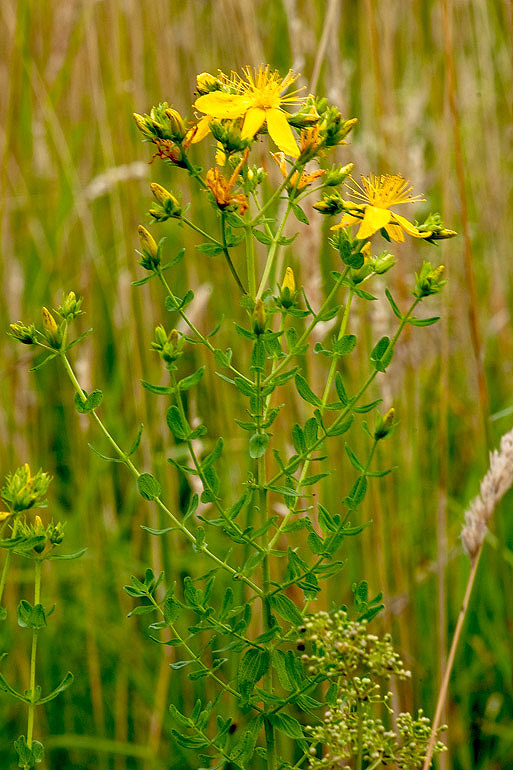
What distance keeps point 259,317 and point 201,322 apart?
1034mm

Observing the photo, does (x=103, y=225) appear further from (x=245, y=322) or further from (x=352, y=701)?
(x=352, y=701)

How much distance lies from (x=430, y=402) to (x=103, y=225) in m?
1.02

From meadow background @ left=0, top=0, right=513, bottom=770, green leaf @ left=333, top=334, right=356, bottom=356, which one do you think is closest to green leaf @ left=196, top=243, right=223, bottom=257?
green leaf @ left=333, top=334, right=356, bottom=356

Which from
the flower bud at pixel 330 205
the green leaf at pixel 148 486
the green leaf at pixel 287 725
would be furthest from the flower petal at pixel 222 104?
the green leaf at pixel 287 725

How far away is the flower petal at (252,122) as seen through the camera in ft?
2.53

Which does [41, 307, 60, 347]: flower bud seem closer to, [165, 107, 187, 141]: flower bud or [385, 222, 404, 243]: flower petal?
[165, 107, 187, 141]: flower bud

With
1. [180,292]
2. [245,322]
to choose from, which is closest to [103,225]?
[180,292]

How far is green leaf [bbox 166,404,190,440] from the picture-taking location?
2.63ft

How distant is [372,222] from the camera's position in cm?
78

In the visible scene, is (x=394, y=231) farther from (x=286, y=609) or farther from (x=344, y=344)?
(x=286, y=609)

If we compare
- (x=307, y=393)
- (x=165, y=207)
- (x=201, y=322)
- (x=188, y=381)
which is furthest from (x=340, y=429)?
(x=201, y=322)

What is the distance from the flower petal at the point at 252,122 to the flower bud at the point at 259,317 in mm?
147

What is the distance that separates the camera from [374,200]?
2.86 ft

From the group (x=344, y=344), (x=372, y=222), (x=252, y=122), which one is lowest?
(x=344, y=344)
